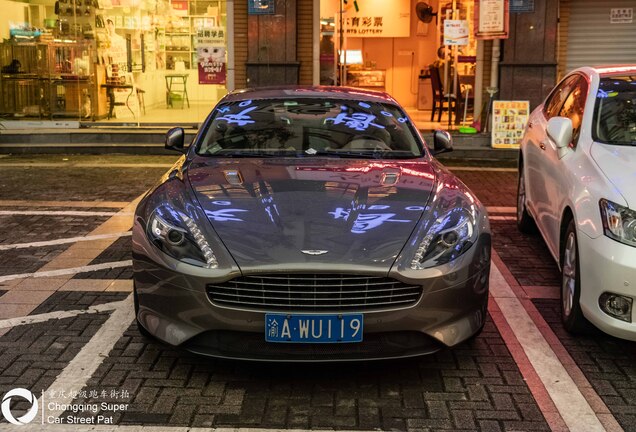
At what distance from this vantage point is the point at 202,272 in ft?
12.8

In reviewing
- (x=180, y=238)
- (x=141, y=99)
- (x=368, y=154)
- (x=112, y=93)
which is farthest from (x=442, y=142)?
(x=112, y=93)

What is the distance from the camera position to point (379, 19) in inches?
719

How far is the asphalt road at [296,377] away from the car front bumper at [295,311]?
24cm

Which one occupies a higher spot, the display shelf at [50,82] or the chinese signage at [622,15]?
the chinese signage at [622,15]

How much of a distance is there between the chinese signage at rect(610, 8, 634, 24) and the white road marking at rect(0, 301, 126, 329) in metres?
11.7

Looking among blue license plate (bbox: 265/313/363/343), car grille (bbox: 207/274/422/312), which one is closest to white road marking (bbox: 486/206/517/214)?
car grille (bbox: 207/274/422/312)

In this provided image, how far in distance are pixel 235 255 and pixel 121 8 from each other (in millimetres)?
11939

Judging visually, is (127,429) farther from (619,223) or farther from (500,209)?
(500,209)

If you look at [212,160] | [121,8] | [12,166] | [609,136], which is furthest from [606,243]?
[121,8]

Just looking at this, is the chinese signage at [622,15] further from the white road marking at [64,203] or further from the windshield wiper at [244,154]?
the windshield wiper at [244,154]

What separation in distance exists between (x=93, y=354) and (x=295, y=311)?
53.5 inches

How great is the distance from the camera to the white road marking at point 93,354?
408 centimetres

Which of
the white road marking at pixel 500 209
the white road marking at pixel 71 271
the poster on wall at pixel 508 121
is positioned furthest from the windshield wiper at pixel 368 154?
A: the poster on wall at pixel 508 121

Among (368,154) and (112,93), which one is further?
(112,93)
